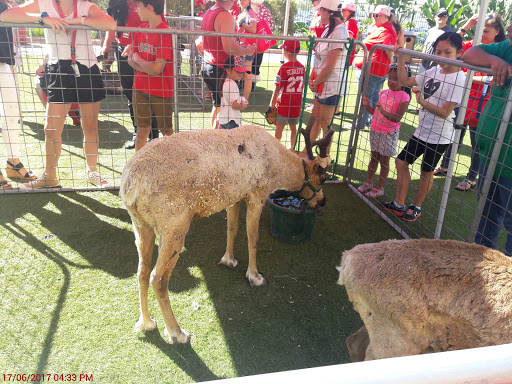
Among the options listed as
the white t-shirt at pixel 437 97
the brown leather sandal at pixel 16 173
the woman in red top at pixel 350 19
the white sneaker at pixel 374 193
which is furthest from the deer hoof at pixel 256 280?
the woman in red top at pixel 350 19

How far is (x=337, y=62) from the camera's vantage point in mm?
6148

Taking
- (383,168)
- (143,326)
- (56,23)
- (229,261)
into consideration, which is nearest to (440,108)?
(383,168)

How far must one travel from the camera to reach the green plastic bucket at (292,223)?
4711 mm

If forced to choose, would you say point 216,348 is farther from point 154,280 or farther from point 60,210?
point 60,210

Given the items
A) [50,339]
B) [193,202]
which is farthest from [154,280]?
[50,339]

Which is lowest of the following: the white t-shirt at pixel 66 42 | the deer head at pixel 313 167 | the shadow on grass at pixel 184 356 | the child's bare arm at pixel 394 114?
the shadow on grass at pixel 184 356

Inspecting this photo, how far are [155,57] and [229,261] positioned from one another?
289 centimetres

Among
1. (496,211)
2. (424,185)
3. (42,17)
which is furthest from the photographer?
(424,185)

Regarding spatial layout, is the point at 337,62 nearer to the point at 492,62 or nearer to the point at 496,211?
the point at 492,62

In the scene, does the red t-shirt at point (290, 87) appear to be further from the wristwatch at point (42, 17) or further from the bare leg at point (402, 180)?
the wristwatch at point (42, 17)

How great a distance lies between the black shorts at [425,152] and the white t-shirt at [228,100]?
8.06ft

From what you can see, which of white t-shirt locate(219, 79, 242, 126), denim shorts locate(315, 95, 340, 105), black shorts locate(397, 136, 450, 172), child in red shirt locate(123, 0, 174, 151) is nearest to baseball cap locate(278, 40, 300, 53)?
denim shorts locate(315, 95, 340, 105)

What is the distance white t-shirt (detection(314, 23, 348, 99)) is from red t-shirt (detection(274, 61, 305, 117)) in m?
0.32

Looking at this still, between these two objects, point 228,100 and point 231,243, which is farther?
point 228,100
